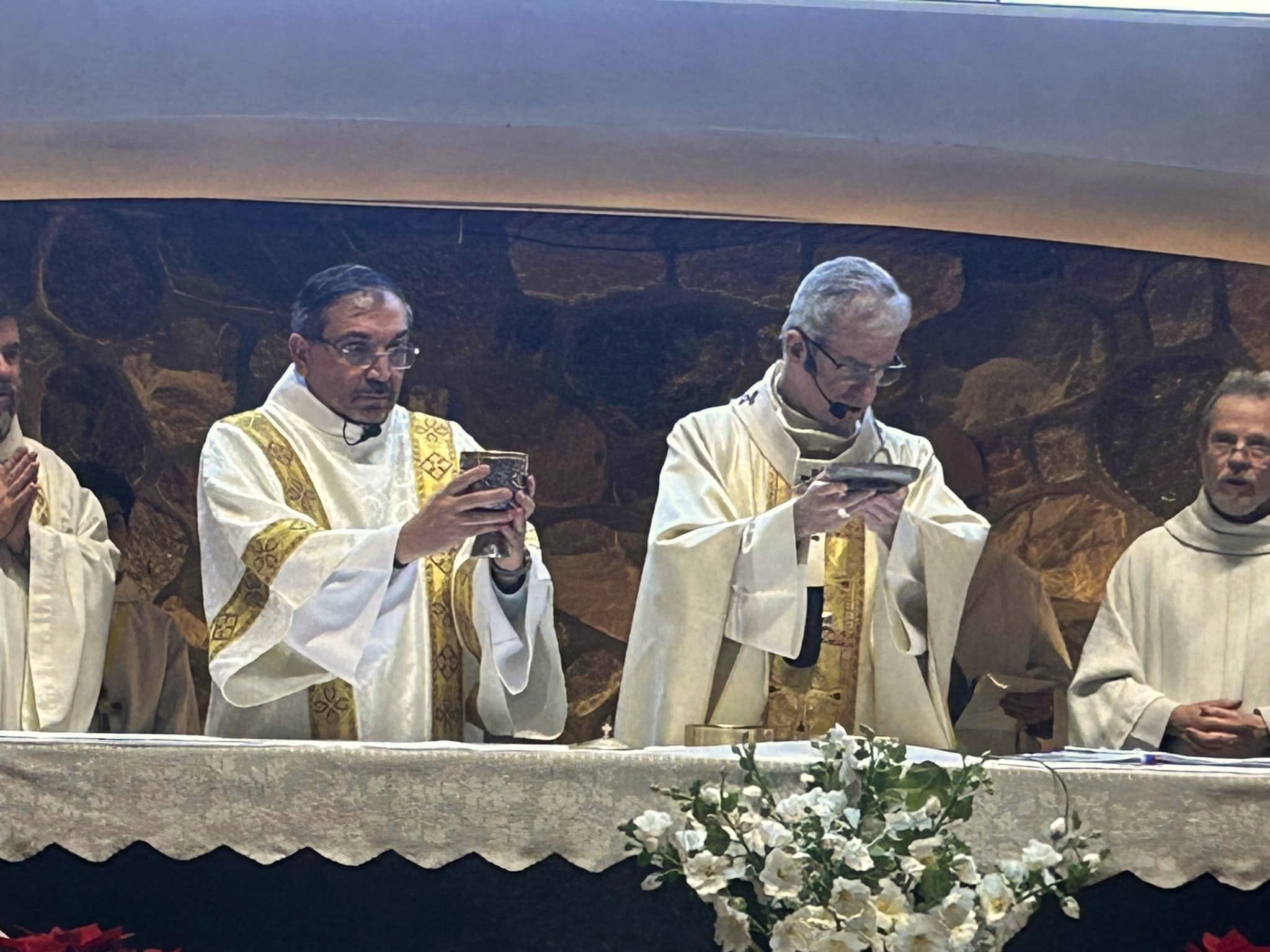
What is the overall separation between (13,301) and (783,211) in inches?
113

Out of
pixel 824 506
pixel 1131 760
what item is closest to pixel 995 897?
pixel 1131 760

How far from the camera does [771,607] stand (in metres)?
5.57

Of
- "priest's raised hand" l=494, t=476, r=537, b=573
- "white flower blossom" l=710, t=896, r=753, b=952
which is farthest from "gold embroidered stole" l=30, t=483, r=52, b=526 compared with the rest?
"white flower blossom" l=710, t=896, r=753, b=952

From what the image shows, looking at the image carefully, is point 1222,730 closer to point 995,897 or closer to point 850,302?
point 850,302

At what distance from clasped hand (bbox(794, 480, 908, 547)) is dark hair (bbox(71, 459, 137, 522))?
315 centimetres

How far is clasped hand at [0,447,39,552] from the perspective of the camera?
6.05 metres

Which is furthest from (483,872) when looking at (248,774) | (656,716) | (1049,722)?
(1049,722)

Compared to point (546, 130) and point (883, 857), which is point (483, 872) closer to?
point (883, 857)

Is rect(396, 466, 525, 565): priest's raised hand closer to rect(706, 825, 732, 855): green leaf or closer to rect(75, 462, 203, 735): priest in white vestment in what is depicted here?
rect(75, 462, 203, 735): priest in white vestment

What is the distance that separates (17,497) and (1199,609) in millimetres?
3428

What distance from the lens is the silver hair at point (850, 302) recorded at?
19.5 feet

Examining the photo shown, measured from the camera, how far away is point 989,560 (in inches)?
312

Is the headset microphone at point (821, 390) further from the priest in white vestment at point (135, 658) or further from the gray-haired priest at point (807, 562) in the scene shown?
the priest in white vestment at point (135, 658)

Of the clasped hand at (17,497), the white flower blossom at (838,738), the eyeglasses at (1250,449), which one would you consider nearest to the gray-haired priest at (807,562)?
the eyeglasses at (1250,449)
